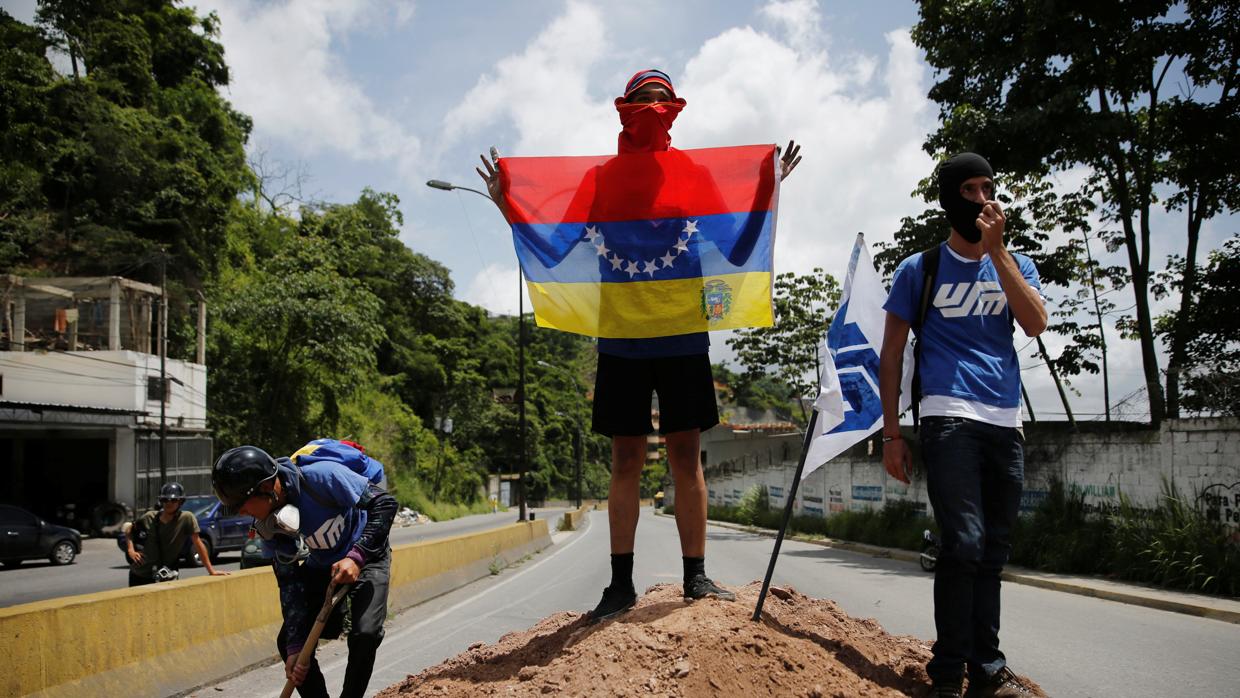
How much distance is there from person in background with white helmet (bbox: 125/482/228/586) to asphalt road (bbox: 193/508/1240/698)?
2.38 m

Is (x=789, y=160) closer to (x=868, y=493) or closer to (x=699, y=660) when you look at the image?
(x=699, y=660)

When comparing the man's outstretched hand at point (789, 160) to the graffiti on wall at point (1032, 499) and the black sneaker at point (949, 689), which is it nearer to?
the black sneaker at point (949, 689)

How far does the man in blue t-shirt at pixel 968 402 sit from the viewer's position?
11.0 feet

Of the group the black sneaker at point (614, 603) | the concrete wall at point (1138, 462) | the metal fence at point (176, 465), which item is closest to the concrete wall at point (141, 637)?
the black sneaker at point (614, 603)

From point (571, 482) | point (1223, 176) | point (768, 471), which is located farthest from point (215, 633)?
point (571, 482)

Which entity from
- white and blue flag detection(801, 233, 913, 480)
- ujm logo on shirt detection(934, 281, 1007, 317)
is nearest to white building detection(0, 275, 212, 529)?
white and blue flag detection(801, 233, 913, 480)

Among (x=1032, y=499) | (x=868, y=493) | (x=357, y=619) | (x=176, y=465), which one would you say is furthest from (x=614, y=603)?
(x=176, y=465)

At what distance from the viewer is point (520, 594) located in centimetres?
1216

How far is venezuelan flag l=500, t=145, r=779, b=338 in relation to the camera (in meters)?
4.26

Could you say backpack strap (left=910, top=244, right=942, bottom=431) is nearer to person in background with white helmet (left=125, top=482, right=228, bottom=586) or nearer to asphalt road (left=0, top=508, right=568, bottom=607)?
person in background with white helmet (left=125, top=482, right=228, bottom=586)

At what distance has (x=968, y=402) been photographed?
11.4ft

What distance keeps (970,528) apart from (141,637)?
16.9ft

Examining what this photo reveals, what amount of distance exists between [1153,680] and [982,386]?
378 cm

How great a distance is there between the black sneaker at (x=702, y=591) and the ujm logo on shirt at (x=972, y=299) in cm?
164
